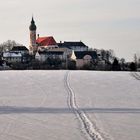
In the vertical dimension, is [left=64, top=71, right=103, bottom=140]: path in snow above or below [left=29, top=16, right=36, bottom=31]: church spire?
below

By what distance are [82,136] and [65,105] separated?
431 inches

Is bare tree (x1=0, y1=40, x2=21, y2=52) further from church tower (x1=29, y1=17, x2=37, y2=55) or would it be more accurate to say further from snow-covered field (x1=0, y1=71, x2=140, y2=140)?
snow-covered field (x1=0, y1=71, x2=140, y2=140)

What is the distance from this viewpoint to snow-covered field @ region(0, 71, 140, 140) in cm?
1552

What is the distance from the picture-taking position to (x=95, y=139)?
14.1 metres

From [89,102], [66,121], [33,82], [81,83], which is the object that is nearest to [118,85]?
[81,83]

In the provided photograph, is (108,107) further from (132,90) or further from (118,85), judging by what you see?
(118,85)

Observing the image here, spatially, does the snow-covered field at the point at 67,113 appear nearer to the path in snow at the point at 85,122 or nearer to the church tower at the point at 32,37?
the path in snow at the point at 85,122

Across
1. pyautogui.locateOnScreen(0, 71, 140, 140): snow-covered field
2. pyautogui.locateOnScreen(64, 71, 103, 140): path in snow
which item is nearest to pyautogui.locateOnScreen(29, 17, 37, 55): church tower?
pyautogui.locateOnScreen(0, 71, 140, 140): snow-covered field

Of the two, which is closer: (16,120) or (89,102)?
(16,120)

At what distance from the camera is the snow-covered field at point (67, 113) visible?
1552 cm

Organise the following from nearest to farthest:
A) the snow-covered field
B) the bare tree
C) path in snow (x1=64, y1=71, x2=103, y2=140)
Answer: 1. path in snow (x1=64, y1=71, x2=103, y2=140)
2. the snow-covered field
3. the bare tree

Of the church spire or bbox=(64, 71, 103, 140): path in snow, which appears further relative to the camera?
the church spire

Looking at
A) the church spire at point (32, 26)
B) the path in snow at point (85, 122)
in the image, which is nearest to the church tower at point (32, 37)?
the church spire at point (32, 26)

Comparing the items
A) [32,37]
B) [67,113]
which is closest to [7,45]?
[32,37]
